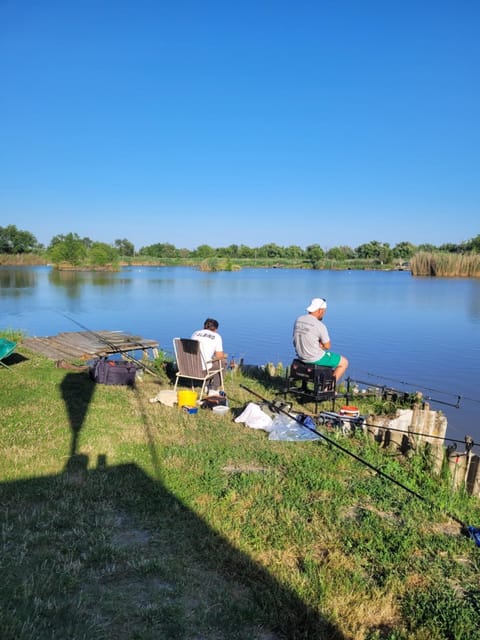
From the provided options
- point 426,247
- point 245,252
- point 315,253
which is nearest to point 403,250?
point 426,247

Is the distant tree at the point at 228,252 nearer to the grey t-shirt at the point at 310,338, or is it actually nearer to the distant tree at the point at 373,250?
the distant tree at the point at 373,250

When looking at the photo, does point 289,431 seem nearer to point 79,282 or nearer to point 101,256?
point 79,282

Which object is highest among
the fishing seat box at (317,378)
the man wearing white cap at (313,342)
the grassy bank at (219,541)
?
the man wearing white cap at (313,342)

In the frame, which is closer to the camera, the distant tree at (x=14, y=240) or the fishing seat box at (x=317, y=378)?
the fishing seat box at (x=317, y=378)

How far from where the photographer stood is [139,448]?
16.5ft

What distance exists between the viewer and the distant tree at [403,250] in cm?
11146

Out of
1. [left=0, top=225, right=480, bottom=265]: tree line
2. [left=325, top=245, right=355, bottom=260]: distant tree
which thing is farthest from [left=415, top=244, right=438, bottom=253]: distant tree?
[left=325, top=245, right=355, bottom=260]: distant tree

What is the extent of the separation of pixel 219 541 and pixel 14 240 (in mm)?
91363

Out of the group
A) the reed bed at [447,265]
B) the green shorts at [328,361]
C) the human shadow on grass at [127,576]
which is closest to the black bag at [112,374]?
the green shorts at [328,361]

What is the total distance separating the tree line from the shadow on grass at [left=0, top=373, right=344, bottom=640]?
6476 centimetres

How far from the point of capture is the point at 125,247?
128 m

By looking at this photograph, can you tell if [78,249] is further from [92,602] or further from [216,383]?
[92,602]

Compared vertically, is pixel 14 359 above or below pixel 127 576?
below

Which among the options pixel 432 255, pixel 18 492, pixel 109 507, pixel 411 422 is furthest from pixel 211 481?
pixel 432 255
